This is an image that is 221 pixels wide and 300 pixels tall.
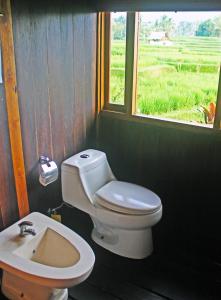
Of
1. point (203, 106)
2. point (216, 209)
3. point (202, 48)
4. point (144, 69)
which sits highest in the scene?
point (202, 48)

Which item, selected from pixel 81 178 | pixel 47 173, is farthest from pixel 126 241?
pixel 47 173

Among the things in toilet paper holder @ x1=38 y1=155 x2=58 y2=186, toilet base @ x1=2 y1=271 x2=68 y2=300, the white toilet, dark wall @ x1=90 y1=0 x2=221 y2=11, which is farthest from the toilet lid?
dark wall @ x1=90 y1=0 x2=221 y2=11

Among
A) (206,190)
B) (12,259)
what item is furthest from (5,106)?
(206,190)

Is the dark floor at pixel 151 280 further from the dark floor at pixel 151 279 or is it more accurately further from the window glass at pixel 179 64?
the window glass at pixel 179 64

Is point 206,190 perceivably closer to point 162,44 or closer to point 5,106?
point 162,44

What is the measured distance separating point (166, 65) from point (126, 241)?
4.12 feet

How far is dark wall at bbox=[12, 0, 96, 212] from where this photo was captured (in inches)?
72.4

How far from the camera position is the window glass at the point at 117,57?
231cm

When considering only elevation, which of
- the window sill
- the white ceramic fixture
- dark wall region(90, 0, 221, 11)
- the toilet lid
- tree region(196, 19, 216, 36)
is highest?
dark wall region(90, 0, 221, 11)

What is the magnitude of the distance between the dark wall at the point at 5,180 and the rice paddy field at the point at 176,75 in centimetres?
101

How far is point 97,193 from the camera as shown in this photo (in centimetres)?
220

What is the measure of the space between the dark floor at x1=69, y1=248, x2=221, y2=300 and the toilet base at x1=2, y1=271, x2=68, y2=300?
0.20 meters

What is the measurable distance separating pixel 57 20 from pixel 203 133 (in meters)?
1.19

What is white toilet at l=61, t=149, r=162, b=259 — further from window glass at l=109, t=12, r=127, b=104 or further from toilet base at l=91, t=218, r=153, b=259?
window glass at l=109, t=12, r=127, b=104
